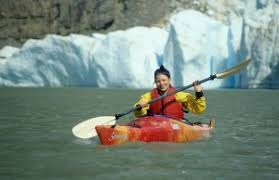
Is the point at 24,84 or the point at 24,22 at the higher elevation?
the point at 24,22

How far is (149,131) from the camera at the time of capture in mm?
7098

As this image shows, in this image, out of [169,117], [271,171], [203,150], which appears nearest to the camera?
[271,171]

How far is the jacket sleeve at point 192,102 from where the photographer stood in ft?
23.6

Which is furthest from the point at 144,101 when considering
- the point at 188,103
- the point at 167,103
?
the point at 188,103

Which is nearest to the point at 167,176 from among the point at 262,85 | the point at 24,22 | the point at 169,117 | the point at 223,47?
the point at 169,117

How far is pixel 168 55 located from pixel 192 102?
23278 mm

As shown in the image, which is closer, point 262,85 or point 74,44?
point 262,85

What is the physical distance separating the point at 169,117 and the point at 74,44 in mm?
26765

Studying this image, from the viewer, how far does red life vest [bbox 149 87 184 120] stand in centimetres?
749

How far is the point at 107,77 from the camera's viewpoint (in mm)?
32250

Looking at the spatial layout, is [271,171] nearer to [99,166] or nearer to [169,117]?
[99,166]

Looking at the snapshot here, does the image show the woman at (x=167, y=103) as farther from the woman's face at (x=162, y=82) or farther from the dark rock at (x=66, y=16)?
the dark rock at (x=66, y=16)

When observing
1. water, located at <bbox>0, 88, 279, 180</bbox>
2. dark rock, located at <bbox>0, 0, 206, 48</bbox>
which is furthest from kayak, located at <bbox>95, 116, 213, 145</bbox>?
dark rock, located at <bbox>0, 0, 206, 48</bbox>

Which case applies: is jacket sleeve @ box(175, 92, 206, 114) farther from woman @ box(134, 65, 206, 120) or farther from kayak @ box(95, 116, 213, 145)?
kayak @ box(95, 116, 213, 145)
